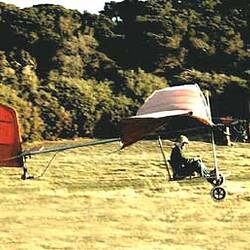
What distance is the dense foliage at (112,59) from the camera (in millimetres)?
39969

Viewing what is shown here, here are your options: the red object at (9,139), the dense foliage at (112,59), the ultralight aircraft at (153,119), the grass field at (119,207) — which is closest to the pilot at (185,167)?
the ultralight aircraft at (153,119)

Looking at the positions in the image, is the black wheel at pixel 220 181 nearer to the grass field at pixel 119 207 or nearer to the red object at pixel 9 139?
the grass field at pixel 119 207

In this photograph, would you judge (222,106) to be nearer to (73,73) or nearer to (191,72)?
(191,72)

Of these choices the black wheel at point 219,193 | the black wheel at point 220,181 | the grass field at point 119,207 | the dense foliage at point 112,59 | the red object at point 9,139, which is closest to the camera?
the red object at point 9,139

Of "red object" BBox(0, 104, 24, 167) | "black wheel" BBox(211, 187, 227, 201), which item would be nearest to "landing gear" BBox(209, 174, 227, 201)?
"black wheel" BBox(211, 187, 227, 201)

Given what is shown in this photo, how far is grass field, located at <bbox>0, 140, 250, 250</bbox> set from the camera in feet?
73.6

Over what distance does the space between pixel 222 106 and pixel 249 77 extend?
5369 mm

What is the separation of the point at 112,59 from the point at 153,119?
32105mm

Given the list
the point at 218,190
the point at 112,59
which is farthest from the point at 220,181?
the point at 112,59

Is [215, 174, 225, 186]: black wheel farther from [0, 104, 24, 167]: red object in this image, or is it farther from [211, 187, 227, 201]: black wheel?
[0, 104, 24, 167]: red object

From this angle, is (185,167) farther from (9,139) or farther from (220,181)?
(9,139)

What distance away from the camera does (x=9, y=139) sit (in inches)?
693

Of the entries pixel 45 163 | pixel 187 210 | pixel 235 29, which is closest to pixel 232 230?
pixel 187 210

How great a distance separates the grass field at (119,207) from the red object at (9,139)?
506 cm
